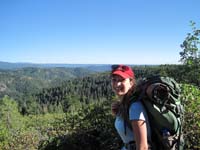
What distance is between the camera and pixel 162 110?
240 centimetres

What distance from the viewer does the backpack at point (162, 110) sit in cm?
241

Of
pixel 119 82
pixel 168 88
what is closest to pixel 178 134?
pixel 168 88

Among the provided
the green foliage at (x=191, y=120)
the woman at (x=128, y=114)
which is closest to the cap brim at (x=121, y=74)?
the woman at (x=128, y=114)

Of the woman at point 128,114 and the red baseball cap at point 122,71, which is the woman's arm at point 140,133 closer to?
the woman at point 128,114

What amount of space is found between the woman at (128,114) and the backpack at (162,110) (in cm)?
6

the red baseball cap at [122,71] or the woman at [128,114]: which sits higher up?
the red baseball cap at [122,71]

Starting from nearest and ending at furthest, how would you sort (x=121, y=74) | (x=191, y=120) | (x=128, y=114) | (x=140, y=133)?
(x=140, y=133) → (x=128, y=114) → (x=121, y=74) → (x=191, y=120)

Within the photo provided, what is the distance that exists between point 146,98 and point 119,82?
1.12 ft

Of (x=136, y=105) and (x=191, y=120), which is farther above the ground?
(x=136, y=105)

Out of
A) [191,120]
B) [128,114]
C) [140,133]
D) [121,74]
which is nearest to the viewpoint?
[140,133]

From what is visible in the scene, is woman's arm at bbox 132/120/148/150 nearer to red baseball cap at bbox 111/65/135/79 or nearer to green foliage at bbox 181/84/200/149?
red baseball cap at bbox 111/65/135/79

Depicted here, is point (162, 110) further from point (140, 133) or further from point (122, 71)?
point (122, 71)

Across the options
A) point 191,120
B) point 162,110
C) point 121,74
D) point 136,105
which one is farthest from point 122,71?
point 191,120

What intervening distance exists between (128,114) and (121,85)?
29cm
